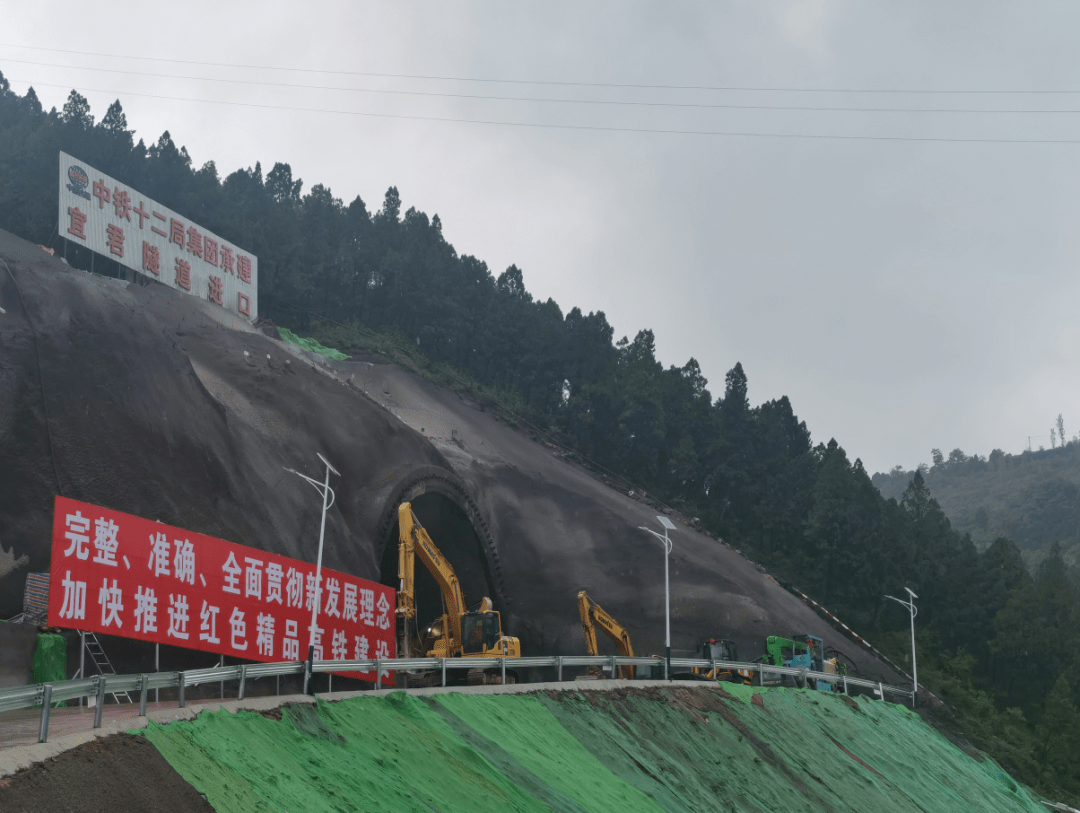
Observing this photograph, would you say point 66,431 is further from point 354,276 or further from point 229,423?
point 354,276

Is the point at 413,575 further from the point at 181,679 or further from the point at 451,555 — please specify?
the point at 181,679

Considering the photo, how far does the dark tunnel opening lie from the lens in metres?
64.0

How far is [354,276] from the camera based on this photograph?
114 meters

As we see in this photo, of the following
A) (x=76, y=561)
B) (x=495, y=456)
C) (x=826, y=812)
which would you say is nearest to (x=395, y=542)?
(x=495, y=456)

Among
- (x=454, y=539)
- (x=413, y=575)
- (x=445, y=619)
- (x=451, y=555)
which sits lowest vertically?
(x=445, y=619)

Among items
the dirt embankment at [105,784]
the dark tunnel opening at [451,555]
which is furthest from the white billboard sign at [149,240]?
the dirt embankment at [105,784]

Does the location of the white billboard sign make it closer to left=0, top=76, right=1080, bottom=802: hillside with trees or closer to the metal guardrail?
left=0, top=76, right=1080, bottom=802: hillside with trees

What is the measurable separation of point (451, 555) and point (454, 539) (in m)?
1.10

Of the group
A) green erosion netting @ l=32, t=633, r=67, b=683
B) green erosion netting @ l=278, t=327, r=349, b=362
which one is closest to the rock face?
green erosion netting @ l=278, t=327, r=349, b=362

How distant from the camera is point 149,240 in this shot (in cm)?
6600

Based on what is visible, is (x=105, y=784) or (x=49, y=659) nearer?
(x=105, y=784)

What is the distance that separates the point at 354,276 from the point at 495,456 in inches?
1767

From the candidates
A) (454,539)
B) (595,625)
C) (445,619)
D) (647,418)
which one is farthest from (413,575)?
(647,418)

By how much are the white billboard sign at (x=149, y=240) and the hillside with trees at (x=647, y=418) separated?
685 inches
